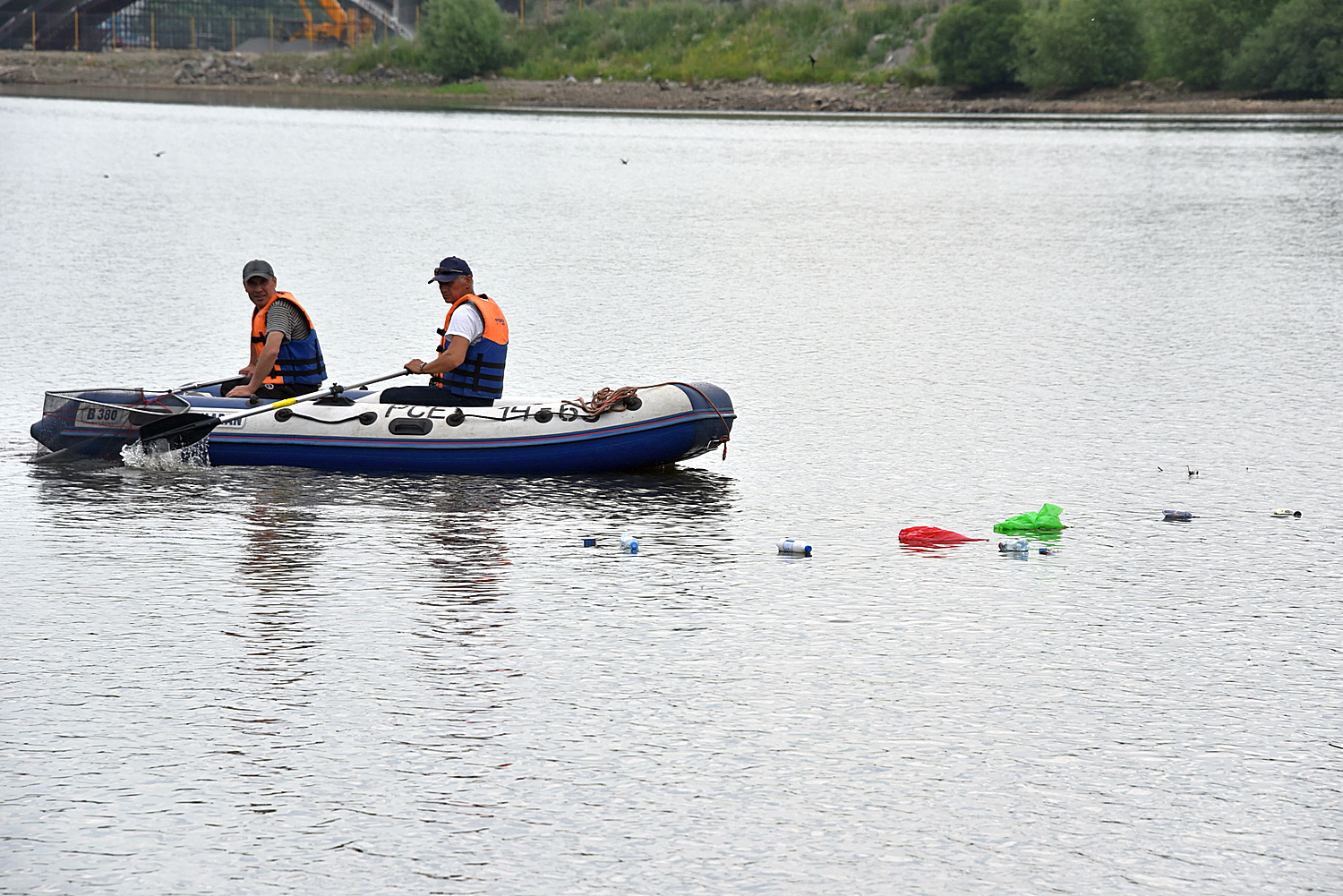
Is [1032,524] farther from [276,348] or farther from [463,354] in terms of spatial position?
[276,348]

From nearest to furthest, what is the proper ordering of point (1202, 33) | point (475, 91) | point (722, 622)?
point (722, 622) → point (1202, 33) → point (475, 91)

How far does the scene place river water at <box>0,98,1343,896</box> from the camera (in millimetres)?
6348

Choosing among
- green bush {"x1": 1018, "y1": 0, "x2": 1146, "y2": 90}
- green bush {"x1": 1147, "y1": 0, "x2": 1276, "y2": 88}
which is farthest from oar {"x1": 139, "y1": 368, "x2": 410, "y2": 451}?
green bush {"x1": 1147, "y1": 0, "x2": 1276, "y2": 88}

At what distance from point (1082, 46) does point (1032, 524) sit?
7221 cm

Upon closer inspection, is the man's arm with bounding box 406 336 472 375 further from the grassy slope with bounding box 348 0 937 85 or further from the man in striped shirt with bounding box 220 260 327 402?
the grassy slope with bounding box 348 0 937 85

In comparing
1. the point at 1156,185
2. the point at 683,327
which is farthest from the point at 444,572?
the point at 1156,185

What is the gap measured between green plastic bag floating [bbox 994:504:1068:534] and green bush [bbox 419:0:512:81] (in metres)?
87.6

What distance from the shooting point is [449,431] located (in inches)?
469

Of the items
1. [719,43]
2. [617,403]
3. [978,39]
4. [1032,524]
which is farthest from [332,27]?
[1032,524]

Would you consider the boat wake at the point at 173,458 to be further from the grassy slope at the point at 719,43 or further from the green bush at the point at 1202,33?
the grassy slope at the point at 719,43

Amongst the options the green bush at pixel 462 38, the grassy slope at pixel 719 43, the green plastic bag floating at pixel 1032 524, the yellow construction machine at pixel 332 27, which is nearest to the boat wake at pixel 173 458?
the green plastic bag floating at pixel 1032 524

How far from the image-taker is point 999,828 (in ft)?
21.2

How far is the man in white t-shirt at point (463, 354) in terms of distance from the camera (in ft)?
39.2

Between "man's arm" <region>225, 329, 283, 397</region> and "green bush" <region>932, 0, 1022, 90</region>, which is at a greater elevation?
"green bush" <region>932, 0, 1022, 90</region>
